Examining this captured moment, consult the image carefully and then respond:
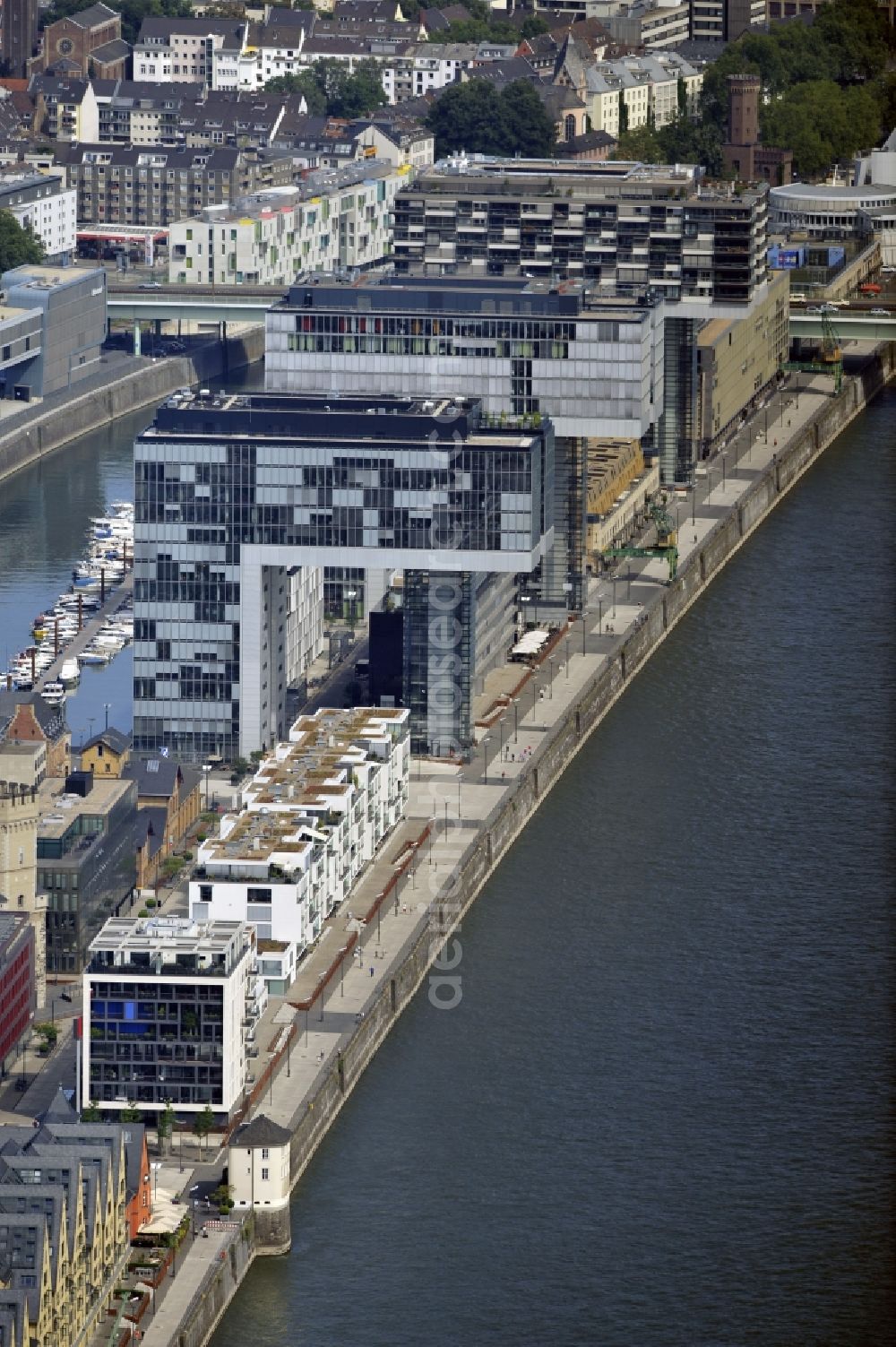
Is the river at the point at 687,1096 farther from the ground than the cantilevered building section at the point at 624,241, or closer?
closer

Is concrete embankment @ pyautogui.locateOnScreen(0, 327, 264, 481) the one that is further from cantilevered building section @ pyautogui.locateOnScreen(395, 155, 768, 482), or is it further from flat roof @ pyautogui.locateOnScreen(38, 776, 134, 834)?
flat roof @ pyautogui.locateOnScreen(38, 776, 134, 834)

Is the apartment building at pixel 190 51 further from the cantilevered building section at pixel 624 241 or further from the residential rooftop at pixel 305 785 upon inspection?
the residential rooftop at pixel 305 785

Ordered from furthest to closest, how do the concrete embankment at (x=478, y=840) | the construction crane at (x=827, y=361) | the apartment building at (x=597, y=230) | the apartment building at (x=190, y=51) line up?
the apartment building at (x=190, y=51)
the construction crane at (x=827, y=361)
the apartment building at (x=597, y=230)
the concrete embankment at (x=478, y=840)

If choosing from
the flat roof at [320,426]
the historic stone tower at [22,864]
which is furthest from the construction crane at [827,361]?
the historic stone tower at [22,864]

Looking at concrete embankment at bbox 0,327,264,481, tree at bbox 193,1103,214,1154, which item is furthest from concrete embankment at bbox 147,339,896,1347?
concrete embankment at bbox 0,327,264,481

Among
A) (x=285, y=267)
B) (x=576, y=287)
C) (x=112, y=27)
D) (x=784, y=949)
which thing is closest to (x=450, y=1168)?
(x=784, y=949)

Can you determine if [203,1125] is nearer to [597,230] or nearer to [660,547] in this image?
[660,547]
